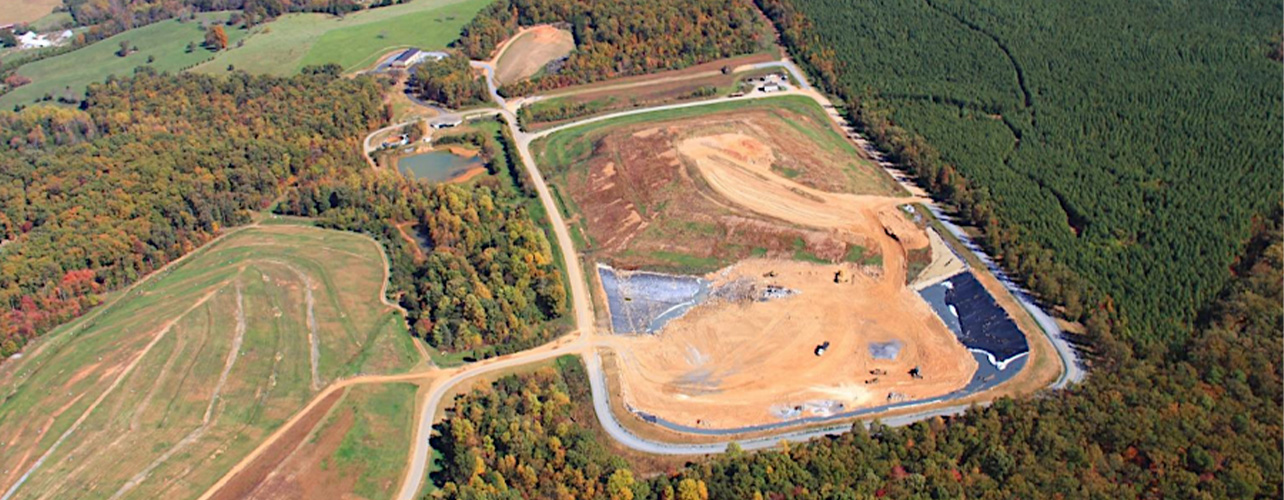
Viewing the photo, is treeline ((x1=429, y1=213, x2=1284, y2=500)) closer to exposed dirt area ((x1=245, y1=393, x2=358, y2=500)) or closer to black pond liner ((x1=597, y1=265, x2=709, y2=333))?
exposed dirt area ((x1=245, y1=393, x2=358, y2=500))

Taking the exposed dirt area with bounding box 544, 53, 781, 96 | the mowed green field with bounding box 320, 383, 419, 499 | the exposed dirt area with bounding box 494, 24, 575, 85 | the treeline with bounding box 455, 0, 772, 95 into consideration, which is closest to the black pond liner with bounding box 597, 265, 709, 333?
the mowed green field with bounding box 320, 383, 419, 499

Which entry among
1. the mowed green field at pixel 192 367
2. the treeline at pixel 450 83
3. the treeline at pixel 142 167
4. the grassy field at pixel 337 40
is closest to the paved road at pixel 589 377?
the mowed green field at pixel 192 367

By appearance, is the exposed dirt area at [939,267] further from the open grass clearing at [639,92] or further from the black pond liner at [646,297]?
the open grass clearing at [639,92]

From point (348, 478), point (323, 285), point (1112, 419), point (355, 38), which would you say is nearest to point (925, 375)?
point (1112, 419)

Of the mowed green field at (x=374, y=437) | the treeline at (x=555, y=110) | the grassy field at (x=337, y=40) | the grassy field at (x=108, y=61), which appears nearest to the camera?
the mowed green field at (x=374, y=437)

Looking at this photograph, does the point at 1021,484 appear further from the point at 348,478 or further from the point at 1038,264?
the point at 348,478

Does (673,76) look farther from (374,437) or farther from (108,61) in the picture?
(108,61)

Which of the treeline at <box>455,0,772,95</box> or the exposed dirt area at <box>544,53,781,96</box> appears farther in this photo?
the treeline at <box>455,0,772,95</box>
